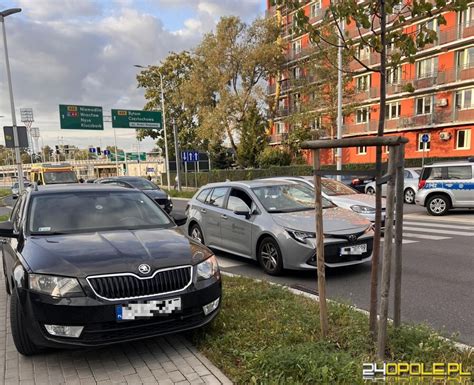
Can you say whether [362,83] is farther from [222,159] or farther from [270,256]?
[270,256]

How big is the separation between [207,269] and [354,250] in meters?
3.13

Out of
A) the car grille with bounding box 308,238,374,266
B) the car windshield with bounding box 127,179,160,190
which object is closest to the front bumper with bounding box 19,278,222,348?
the car grille with bounding box 308,238,374,266

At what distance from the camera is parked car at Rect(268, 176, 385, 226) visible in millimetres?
9641

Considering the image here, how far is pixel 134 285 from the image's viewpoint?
3311mm

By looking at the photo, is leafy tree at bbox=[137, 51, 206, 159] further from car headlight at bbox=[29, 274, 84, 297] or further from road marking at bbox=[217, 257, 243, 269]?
car headlight at bbox=[29, 274, 84, 297]

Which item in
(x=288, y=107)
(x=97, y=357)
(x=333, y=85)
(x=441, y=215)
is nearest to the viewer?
(x=97, y=357)

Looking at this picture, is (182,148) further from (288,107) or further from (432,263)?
(432,263)

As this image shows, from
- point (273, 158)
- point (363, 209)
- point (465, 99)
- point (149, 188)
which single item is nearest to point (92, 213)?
point (363, 209)

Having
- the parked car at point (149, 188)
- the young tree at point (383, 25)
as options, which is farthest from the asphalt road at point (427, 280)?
the parked car at point (149, 188)

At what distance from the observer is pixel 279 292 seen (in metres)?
5.10

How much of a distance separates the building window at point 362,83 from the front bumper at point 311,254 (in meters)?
29.9

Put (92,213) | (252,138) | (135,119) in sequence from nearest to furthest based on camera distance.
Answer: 1. (92,213)
2. (135,119)
3. (252,138)

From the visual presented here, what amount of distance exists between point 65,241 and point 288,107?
44.8 m

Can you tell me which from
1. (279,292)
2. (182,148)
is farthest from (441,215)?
(182,148)
